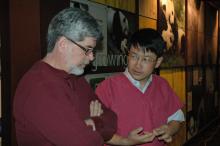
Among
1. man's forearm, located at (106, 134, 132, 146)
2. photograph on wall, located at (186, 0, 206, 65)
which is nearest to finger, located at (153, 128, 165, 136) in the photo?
man's forearm, located at (106, 134, 132, 146)

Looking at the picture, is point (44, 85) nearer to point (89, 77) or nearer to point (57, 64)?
point (57, 64)

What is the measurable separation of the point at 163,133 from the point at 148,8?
241 cm

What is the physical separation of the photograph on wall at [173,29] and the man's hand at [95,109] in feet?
8.93

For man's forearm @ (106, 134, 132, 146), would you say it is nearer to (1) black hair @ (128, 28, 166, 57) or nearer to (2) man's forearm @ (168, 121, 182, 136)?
(2) man's forearm @ (168, 121, 182, 136)

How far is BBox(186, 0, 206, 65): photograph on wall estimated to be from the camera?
588cm

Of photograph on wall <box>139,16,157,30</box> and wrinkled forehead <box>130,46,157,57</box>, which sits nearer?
wrinkled forehead <box>130,46,157,57</box>

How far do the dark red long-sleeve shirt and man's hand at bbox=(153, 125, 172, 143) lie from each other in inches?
22.4

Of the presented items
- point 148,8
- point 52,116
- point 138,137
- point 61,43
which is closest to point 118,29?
point 148,8

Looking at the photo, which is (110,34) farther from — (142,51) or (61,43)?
(61,43)

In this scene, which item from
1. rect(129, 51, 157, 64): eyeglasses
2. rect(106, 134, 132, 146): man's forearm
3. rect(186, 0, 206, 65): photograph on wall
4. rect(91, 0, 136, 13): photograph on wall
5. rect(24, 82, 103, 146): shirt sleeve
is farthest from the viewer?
rect(186, 0, 206, 65): photograph on wall

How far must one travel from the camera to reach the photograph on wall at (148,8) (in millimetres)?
3861

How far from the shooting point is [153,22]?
4.23 metres

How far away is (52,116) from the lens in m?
1.30

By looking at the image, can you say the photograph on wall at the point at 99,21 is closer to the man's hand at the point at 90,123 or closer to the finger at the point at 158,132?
the finger at the point at 158,132
